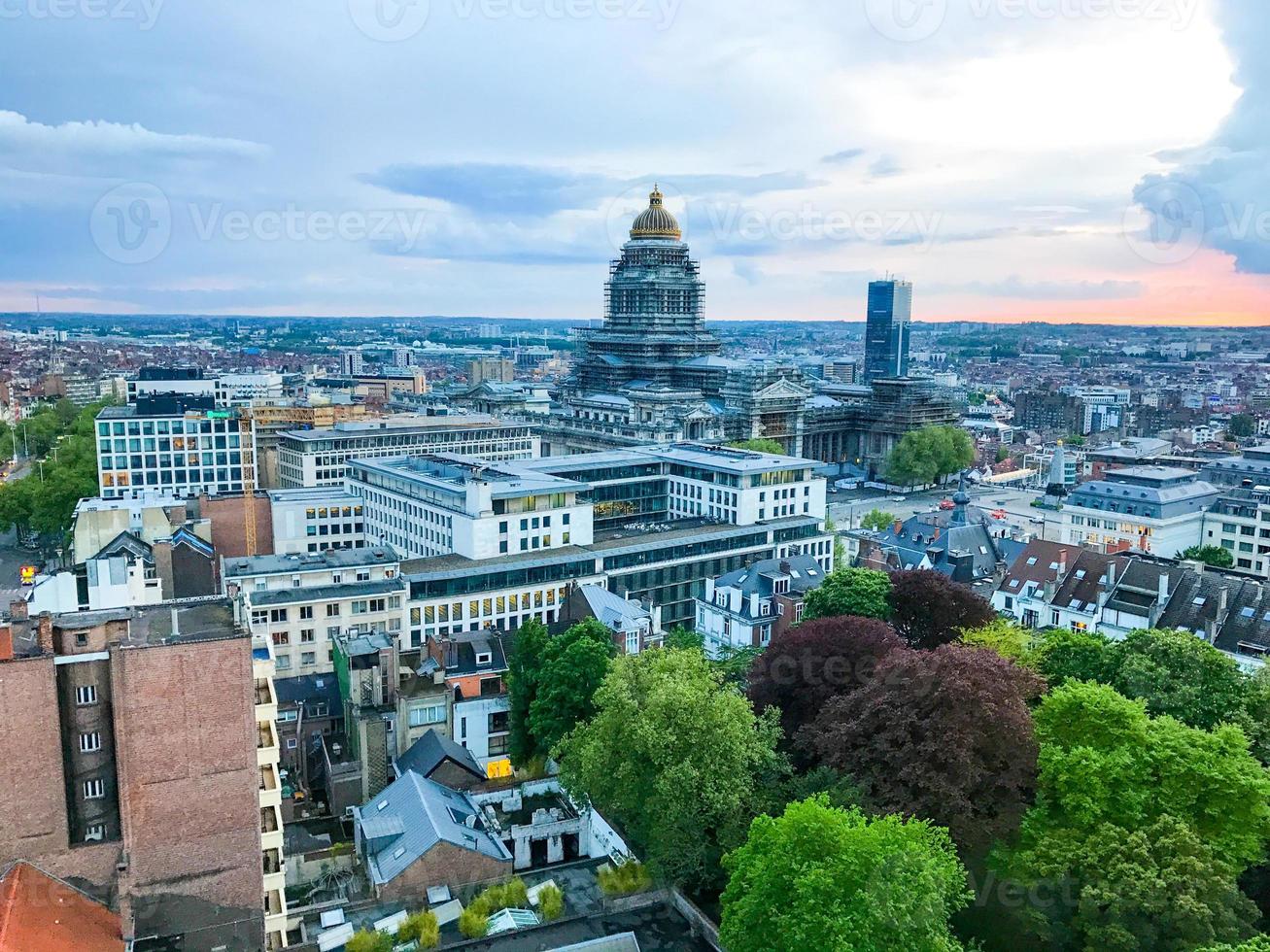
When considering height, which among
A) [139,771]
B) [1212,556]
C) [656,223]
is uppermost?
[656,223]

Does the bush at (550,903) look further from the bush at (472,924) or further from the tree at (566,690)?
the tree at (566,690)

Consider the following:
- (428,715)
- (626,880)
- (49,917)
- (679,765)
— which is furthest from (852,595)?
(49,917)

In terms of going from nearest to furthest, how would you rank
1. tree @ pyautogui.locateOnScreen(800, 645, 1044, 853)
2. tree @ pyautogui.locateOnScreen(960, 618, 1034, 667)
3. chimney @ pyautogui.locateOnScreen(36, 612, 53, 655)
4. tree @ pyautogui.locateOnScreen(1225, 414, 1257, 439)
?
chimney @ pyautogui.locateOnScreen(36, 612, 53, 655)
tree @ pyautogui.locateOnScreen(800, 645, 1044, 853)
tree @ pyautogui.locateOnScreen(960, 618, 1034, 667)
tree @ pyautogui.locateOnScreen(1225, 414, 1257, 439)

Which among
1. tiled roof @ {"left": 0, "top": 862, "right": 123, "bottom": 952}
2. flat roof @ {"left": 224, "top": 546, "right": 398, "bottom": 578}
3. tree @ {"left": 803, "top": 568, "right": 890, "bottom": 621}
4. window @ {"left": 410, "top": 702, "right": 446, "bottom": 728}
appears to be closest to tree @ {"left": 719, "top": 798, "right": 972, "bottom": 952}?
tiled roof @ {"left": 0, "top": 862, "right": 123, "bottom": 952}

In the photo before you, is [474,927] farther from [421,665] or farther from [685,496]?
[685,496]

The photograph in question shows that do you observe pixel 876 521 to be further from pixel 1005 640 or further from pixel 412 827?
pixel 412 827

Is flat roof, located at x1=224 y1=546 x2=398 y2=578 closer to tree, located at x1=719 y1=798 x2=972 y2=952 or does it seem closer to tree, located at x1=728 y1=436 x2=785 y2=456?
tree, located at x1=719 y1=798 x2=972 y2=952

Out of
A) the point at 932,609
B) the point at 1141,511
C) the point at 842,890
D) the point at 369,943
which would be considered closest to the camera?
the point at 842,890

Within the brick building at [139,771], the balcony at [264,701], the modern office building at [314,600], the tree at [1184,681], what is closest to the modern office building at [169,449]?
the modern office building at [314,600]
